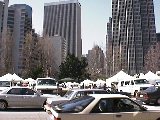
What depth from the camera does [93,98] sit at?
10.4 metres

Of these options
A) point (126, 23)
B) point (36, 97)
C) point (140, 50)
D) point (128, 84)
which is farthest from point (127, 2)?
point (36, 97)

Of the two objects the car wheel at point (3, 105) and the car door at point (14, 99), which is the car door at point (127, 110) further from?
the car wheel at point (3, 105)

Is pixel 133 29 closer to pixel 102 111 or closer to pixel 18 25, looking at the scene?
pixel 18 25

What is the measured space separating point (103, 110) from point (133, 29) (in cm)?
15953

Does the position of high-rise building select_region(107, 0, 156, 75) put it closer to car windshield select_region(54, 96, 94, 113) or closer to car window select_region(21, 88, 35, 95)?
car window select_region(21, 88, 35, 95)

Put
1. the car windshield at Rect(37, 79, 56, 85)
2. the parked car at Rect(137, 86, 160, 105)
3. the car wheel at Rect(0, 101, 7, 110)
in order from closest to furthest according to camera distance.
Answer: the car wheel at Rect(0, 101, 7, 110) → the parked car at Rect(137, 86, 160, 105) → the car windshield at Rect(37, 79, 56, 85)

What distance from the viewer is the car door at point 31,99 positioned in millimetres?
19734

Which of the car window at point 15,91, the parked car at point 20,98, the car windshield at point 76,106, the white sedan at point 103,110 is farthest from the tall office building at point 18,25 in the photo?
the white sedan at point 103,110

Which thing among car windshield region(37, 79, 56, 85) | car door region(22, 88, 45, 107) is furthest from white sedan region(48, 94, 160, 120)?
car windshield region(37, 79, 56, 85)

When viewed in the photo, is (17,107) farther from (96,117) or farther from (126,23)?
(126,23)

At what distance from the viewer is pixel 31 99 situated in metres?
19.8

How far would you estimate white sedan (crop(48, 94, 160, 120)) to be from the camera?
9.92 metres

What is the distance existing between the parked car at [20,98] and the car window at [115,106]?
10.1 meters

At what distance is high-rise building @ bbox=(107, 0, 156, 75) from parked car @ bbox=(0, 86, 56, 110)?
146 m
